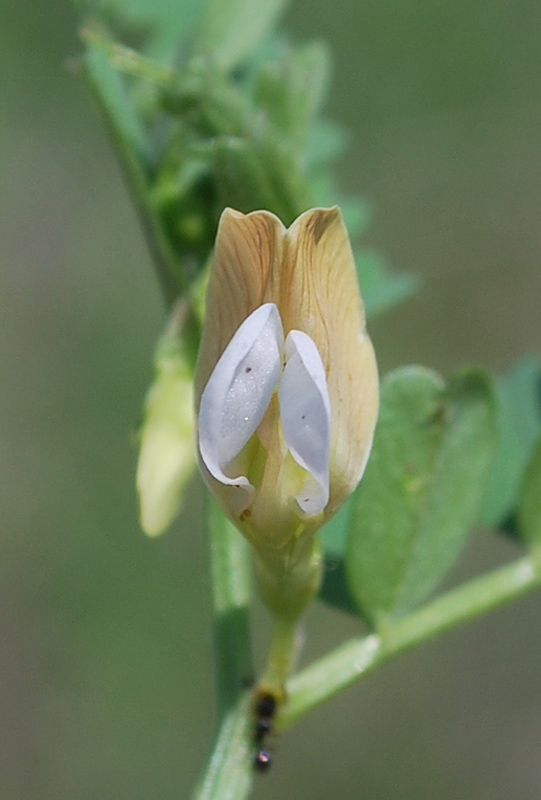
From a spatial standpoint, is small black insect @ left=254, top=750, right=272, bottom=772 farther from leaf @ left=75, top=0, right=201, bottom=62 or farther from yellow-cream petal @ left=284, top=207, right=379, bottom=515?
leaf @ left=75, top=0, right=201, bottom=62

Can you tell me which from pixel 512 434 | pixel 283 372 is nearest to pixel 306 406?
pixel 283 372

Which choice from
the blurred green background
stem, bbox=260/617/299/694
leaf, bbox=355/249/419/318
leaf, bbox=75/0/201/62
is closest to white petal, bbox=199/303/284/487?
stem, bbox=260/617/299/694

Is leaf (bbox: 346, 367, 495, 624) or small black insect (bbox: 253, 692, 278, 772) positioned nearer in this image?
small black insect (bbox: 253, 692, 278, 772)

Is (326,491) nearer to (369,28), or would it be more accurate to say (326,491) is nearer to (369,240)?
(369,240)

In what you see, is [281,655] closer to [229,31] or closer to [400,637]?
[400,637]

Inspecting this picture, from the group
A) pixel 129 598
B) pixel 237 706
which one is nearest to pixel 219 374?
pixel 237 706

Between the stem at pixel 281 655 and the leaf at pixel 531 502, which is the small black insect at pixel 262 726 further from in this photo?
the leaf at pixel 531 502

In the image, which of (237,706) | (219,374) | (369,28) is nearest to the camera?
(219,374)

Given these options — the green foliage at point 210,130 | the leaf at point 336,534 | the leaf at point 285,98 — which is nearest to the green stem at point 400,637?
the leaf at point 336,534
